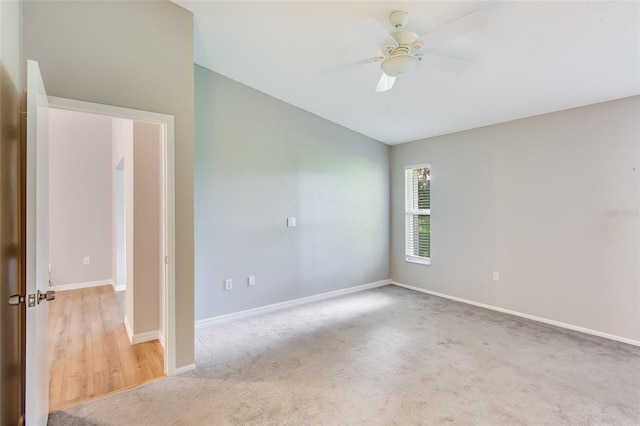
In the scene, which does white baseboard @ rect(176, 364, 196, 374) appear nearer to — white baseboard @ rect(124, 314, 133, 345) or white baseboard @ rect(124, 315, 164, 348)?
white baseboard @ rect(124, 315, 164, 348)

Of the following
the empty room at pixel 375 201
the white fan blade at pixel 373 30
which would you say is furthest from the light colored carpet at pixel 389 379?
the white fan blade at pixel 373 30

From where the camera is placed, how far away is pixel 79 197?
18.0ft

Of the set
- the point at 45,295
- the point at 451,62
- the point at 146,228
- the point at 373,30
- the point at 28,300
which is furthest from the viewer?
the point at 146,228

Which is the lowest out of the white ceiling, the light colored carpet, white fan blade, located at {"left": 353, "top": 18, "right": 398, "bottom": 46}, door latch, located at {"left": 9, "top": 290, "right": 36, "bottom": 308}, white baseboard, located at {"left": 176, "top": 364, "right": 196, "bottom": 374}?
the light colored carpet

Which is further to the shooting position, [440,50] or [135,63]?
[440,50]

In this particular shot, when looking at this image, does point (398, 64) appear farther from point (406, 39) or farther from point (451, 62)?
point (451, 62)

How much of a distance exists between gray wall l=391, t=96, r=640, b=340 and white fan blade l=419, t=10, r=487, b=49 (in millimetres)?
2447

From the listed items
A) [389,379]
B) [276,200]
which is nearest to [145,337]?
[276,200]

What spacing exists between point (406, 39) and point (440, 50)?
2.26ft

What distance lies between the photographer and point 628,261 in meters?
3.16

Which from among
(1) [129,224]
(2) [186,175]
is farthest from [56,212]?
(2) [186,175]

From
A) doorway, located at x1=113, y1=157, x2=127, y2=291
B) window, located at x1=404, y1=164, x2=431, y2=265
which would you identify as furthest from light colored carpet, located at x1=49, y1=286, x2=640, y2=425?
doorway, located at x1=113, y1=157, x2=127, y2=291

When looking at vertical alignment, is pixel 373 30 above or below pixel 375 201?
above

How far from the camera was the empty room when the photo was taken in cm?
217
